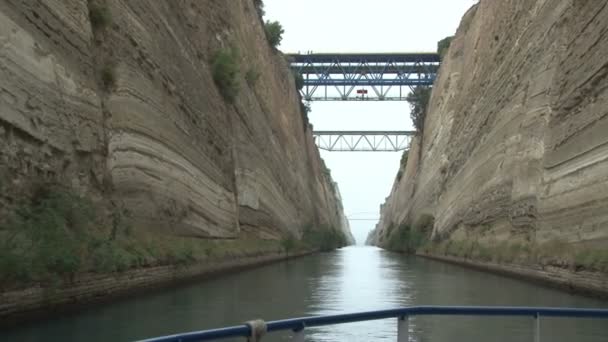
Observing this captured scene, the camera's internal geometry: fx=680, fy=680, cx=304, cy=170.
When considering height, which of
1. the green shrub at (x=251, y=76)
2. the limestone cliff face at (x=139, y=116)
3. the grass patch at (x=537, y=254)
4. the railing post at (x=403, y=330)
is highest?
the green shrub at (x=251, y=76)

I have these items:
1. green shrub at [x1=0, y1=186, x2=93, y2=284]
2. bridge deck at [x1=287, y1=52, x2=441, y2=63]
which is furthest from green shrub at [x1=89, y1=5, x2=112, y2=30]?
bridge deck at [x1=287, y1=52, x2=441, y2=63]

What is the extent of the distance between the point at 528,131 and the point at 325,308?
1522 cm

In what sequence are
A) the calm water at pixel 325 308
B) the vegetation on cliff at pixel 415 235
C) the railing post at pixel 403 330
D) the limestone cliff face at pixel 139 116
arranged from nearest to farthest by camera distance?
1. the railing post at pixel 403 330
2. the calm water at pixel 325 308
3. the limestone cliff face at pixel 139 116
4. the vegetation on cliff at pixel 415 235

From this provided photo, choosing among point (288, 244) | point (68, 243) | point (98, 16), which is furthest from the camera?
point (288, 244)

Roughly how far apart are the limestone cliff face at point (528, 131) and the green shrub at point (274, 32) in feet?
51.5

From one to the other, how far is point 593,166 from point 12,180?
44.8ft

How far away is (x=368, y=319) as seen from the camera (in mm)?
3605

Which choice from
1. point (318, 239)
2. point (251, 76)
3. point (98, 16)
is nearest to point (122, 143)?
point (98, 16)

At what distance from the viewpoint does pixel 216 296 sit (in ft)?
52.2

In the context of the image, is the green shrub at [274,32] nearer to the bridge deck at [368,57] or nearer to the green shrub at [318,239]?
the bridge deck at [368,57]

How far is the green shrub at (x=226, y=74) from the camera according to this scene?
32.0 metres

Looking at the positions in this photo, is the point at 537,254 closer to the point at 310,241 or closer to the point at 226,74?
the point at 226,74

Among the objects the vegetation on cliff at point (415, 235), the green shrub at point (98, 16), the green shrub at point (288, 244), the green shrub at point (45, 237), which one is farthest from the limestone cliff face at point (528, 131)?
the green shrub at point (98, 16)

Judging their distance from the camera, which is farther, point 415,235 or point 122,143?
point 415,235
